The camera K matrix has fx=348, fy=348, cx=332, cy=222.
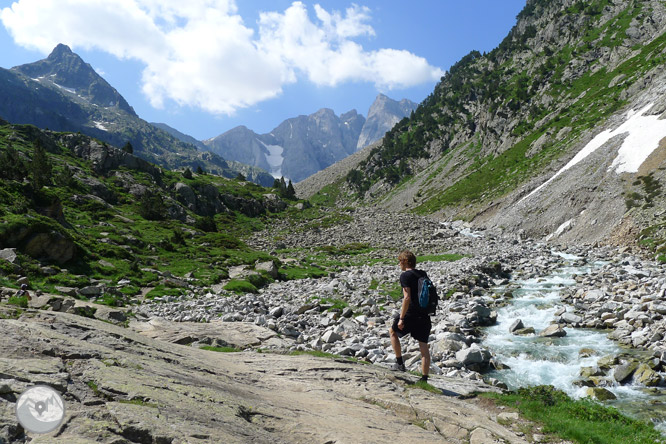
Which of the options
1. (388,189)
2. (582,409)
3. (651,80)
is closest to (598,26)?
(651,80)

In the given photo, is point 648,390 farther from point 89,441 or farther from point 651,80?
point 651,80

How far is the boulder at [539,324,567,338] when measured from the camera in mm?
17672

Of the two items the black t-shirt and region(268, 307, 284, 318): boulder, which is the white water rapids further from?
region(268, 307, 284, 318): boulder

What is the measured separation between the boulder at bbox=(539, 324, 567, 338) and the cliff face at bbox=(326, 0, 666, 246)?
27.2m

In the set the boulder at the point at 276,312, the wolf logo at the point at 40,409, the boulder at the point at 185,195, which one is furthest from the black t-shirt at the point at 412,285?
the boulder at the point at 185,195

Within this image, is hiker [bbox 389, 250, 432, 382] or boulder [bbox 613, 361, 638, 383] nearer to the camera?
hiker [bbox 389, 250, 432, 382]

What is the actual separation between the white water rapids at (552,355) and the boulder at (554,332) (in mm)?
305

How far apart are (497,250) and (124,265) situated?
41.6m

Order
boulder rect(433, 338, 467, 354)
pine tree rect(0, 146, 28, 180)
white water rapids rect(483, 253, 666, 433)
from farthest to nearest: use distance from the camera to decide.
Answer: pine tree rect(0, 146, 28, 180) < boulder rect(433, 338, 467, 354) < white water rapids rect(483, 253, 666, 433)

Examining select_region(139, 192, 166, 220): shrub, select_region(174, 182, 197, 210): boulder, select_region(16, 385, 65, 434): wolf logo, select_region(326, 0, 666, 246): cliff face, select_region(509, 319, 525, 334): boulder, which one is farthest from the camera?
select_region(174, 182, 197, 210): boulder

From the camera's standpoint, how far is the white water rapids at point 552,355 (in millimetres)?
11203

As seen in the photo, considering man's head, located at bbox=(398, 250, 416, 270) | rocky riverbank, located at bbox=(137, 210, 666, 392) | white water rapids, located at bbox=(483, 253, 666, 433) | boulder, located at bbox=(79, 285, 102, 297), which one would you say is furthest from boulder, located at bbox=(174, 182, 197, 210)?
man's head, located at bbox=(398, 250, 416, 270)

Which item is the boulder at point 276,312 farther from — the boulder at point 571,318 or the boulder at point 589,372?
the boulder at point 571,318

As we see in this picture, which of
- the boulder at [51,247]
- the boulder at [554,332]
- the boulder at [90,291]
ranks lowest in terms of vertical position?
the boulder at [554,332]
